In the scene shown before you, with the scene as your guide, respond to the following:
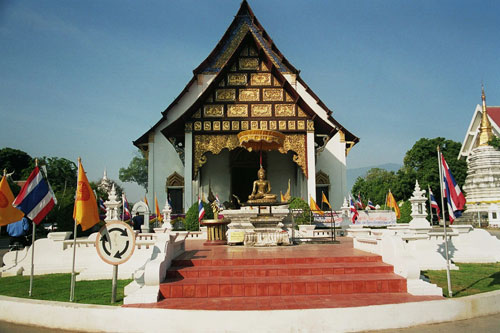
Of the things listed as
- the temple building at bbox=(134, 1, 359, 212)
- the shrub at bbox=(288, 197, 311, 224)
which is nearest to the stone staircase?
the shrub at bbox=(288, 197, 311, 224)

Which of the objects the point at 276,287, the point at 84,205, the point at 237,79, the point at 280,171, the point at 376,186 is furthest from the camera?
the point at 376,186

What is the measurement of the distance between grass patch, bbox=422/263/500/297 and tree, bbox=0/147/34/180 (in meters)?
43.4

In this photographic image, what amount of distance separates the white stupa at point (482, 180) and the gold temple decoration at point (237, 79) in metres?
23.1

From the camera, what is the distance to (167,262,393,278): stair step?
635 centimetres

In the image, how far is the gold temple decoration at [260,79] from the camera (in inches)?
777

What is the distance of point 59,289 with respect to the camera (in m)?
7.17

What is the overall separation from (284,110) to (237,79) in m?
2.99

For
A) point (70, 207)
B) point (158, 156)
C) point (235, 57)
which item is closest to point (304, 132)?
point (235, 57)

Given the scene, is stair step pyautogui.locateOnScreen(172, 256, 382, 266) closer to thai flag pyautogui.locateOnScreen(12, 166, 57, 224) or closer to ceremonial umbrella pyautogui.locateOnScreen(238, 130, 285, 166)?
thai flag pyautogui.locateOnScreen(12, 166, 57, 224)

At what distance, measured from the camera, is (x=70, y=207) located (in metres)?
12.8

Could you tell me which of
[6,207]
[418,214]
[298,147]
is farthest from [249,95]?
[6,207]

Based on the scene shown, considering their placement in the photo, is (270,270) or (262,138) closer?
(270,270)

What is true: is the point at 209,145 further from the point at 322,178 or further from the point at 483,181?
the point at 483,181

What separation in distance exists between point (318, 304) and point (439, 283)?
10.6 feet
